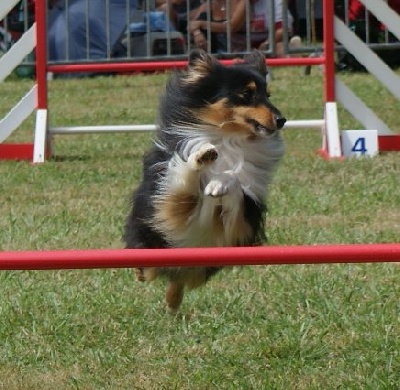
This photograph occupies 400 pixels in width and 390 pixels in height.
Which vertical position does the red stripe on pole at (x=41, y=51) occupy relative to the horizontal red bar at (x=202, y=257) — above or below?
below

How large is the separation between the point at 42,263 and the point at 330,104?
6222mm

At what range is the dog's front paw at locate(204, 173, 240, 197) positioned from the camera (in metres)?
4.89

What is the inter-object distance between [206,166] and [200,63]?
55 centimetres

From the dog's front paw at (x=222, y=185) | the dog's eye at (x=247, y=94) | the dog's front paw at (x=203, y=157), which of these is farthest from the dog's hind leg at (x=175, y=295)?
the dog's eye at (x=247, y=94)

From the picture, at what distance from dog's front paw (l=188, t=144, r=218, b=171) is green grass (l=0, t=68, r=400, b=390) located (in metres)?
0.65

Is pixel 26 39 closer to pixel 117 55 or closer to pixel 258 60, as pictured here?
pixel 258 60

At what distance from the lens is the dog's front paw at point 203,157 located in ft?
15.8

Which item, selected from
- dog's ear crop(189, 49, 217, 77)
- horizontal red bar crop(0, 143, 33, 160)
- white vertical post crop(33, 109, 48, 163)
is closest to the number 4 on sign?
white vertical post crop(33, 109, 48, 163)

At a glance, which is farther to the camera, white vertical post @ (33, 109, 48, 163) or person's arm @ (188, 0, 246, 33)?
person's arm @ (188, 0, 246, 33)

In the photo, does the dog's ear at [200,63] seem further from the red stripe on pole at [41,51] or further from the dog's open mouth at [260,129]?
the red stripe on pole at [41,51]

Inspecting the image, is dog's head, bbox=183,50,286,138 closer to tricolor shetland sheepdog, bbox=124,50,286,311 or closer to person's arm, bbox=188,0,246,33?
tricolor shetland sheepdog, bbox=124,50,286,311

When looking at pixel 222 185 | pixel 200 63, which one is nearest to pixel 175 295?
pixel 222 185

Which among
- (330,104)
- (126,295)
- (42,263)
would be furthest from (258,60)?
(330,104)

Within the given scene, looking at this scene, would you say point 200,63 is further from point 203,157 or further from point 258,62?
point 203,157
